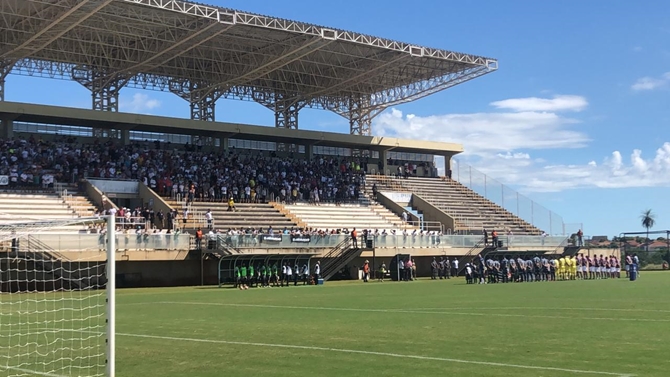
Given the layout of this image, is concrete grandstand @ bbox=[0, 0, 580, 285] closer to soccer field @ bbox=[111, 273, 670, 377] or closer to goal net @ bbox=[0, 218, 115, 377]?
goal net @ bbox=[0, 218, 115, 377]

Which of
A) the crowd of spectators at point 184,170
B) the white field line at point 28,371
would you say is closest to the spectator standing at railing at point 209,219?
the crowd of spectators at point 184,170

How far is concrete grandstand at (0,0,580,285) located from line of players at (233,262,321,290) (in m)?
1.11

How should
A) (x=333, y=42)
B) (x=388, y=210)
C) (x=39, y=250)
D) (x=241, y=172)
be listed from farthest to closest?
(x=388, y=210) < (x=241, y=172) < (x=333, y=42) < (x=39, y=250)

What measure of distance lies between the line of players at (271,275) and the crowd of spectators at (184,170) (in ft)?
37.1

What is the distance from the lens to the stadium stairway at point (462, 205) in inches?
2447

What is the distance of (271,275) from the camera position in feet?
131

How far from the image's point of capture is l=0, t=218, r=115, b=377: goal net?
36.9ft

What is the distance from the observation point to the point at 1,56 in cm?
4888

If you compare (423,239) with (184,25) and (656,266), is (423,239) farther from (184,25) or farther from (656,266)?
A: (656,266)

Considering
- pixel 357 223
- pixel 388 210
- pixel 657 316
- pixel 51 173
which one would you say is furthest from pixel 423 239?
pixel 657 316

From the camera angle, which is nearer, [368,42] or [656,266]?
[368,42]

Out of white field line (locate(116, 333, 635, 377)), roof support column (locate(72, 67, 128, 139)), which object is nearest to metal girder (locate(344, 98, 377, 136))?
roof support column (locate(72, 67, 128, 139))

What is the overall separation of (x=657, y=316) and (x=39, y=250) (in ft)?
76.2

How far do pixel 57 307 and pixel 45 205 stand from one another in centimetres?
2066
